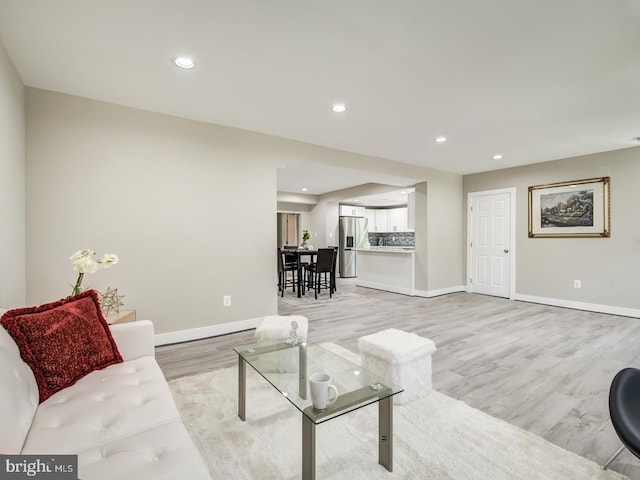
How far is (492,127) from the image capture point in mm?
3666

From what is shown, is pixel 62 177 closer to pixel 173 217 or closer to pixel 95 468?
pixel 173 217

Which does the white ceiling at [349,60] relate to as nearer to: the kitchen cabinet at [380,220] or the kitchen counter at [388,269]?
the kitchen counter at [388,269]

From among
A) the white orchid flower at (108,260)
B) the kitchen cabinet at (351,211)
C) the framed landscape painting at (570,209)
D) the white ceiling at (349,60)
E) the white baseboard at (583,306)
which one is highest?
the white ceiling at (349,60)

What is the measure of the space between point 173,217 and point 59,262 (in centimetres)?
103

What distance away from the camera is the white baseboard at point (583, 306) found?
4453mm

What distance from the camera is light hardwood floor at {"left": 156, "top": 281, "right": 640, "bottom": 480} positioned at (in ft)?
6.42

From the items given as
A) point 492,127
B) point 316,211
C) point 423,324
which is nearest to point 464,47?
point 492,127

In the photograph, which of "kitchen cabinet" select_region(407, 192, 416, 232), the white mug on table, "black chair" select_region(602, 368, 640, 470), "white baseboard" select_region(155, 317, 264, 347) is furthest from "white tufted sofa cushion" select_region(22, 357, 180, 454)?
"kitchen cabinet" select_region(407, 192, 416, 232)

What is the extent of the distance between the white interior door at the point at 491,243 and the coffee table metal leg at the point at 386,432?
5.21 m

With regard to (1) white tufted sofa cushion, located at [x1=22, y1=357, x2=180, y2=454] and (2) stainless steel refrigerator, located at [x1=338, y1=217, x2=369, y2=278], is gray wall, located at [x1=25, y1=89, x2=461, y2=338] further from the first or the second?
(2) stainless steel refrigerator, located at [x1=338, y1=217, x2=369, y2=278]

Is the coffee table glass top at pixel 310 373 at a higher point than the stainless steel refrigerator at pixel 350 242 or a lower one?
lower

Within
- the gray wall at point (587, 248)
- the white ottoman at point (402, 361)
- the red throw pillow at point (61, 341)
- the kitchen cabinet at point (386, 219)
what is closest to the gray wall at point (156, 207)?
the red throw pillow at point (61, 341)

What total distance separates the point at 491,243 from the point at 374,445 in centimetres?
533

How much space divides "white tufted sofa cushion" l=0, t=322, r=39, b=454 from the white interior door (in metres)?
6.41
